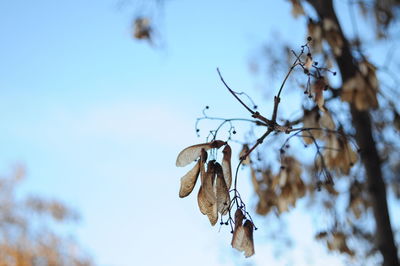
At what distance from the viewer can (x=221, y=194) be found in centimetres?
99

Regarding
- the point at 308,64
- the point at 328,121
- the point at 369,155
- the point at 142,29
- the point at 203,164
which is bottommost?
the point at 203,164

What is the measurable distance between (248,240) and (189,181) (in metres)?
0.17

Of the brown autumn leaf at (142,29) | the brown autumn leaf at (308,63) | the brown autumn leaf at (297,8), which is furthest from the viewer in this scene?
the brown autumn leaf at (142,29)

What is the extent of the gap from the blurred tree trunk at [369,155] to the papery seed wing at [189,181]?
4.22ft

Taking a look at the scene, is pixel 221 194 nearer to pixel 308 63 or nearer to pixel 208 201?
pixel 208 201

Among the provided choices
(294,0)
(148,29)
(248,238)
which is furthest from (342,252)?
(148,29)

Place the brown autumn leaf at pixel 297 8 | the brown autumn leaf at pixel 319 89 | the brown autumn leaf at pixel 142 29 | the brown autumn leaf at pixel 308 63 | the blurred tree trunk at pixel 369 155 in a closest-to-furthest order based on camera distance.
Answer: the brown autumn leaf at pixel 308 63
the brown autumn leaf at pixel 319 89
the brown autumn leaf at pixel 297 8
the blurred tree trunk at pixel 369 155
the brown autumn leaf at pixel 142 29

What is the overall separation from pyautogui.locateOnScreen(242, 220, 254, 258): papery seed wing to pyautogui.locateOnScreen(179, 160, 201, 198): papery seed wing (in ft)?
0.45

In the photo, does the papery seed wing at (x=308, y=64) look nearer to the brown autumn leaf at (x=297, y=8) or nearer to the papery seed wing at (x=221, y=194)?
the papery seed wing at (x=221, y=194)

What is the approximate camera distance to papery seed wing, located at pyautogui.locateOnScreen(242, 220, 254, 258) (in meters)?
1.00

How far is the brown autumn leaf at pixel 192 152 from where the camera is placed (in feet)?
3.30

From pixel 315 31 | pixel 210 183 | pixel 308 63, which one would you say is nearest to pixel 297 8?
pixel 315 31

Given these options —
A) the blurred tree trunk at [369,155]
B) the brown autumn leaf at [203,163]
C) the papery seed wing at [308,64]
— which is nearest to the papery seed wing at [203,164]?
the brown autumn leaf at [203,163]

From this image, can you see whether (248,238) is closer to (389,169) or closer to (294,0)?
(294,0)
